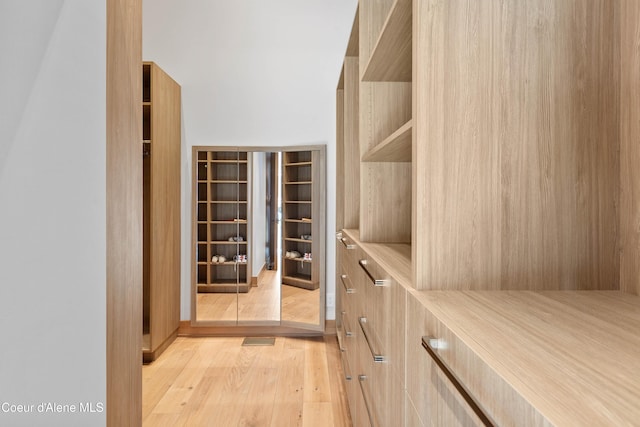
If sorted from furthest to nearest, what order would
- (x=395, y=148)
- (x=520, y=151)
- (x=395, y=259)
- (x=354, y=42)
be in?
(x=354, y=42)
(x=395, y=148)
(x=395, y=259)
(x=520, y=151)

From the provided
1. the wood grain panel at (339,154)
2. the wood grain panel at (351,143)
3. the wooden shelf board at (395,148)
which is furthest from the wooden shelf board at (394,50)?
the wood grain panel at (339,154)

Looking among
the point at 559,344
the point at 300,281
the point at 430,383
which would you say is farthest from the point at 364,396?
the point at 300,281

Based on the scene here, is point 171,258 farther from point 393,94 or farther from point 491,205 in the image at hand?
point 491,205

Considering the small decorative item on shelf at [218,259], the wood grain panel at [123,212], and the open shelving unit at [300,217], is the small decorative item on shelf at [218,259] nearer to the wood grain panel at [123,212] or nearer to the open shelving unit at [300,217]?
the open shelving unit at [300,217]

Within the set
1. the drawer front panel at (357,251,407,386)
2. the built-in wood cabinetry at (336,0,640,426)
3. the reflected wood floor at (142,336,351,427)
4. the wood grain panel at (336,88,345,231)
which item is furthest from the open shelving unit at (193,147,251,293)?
the built-in wood cabinetry at (336,0,640,426)

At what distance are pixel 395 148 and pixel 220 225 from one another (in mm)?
2322

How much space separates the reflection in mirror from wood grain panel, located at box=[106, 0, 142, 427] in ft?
6.98

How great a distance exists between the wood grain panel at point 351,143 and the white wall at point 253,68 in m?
0.75

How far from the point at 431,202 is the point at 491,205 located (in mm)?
129

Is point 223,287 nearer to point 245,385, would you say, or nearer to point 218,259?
point 218,259

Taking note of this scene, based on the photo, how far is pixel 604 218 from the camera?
2.63 feet

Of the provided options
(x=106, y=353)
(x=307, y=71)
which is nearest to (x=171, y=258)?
(x=307, y=71)

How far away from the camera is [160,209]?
2912mm

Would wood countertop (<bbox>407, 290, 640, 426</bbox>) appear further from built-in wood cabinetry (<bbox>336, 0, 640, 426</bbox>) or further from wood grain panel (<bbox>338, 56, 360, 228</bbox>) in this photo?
wood grain panel (<bbox>338, 56, 360, 228</bbox>)
